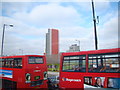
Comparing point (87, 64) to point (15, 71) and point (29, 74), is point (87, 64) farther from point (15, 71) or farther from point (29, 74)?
point (15, 71)

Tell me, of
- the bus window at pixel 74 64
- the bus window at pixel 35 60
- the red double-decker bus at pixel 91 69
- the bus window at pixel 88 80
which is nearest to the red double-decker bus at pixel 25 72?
the bus window at pixel 35 60

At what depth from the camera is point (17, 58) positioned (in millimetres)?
9641

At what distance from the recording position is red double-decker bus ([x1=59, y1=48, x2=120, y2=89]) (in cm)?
589

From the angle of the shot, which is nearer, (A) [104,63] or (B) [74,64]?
(A) [104,63]

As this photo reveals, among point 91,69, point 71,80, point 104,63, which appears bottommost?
point 71,80

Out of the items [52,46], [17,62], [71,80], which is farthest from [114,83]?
[52,46]

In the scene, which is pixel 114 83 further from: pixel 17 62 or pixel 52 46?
pixel 52 46

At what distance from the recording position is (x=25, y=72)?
8609mm

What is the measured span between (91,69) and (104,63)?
706 mm

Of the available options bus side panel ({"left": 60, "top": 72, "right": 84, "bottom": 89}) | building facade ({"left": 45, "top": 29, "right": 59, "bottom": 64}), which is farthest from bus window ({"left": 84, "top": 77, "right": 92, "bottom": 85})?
building facade ({"left": 45, "top": 29, "right": 59, "bottom": 64})

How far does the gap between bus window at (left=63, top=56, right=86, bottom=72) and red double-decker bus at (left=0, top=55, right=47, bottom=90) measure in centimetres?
266

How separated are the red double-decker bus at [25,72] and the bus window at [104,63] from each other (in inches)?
167

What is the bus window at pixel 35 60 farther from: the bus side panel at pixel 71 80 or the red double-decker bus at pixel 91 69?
the bus side panel at pixel 71 80

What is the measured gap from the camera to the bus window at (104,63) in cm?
593
